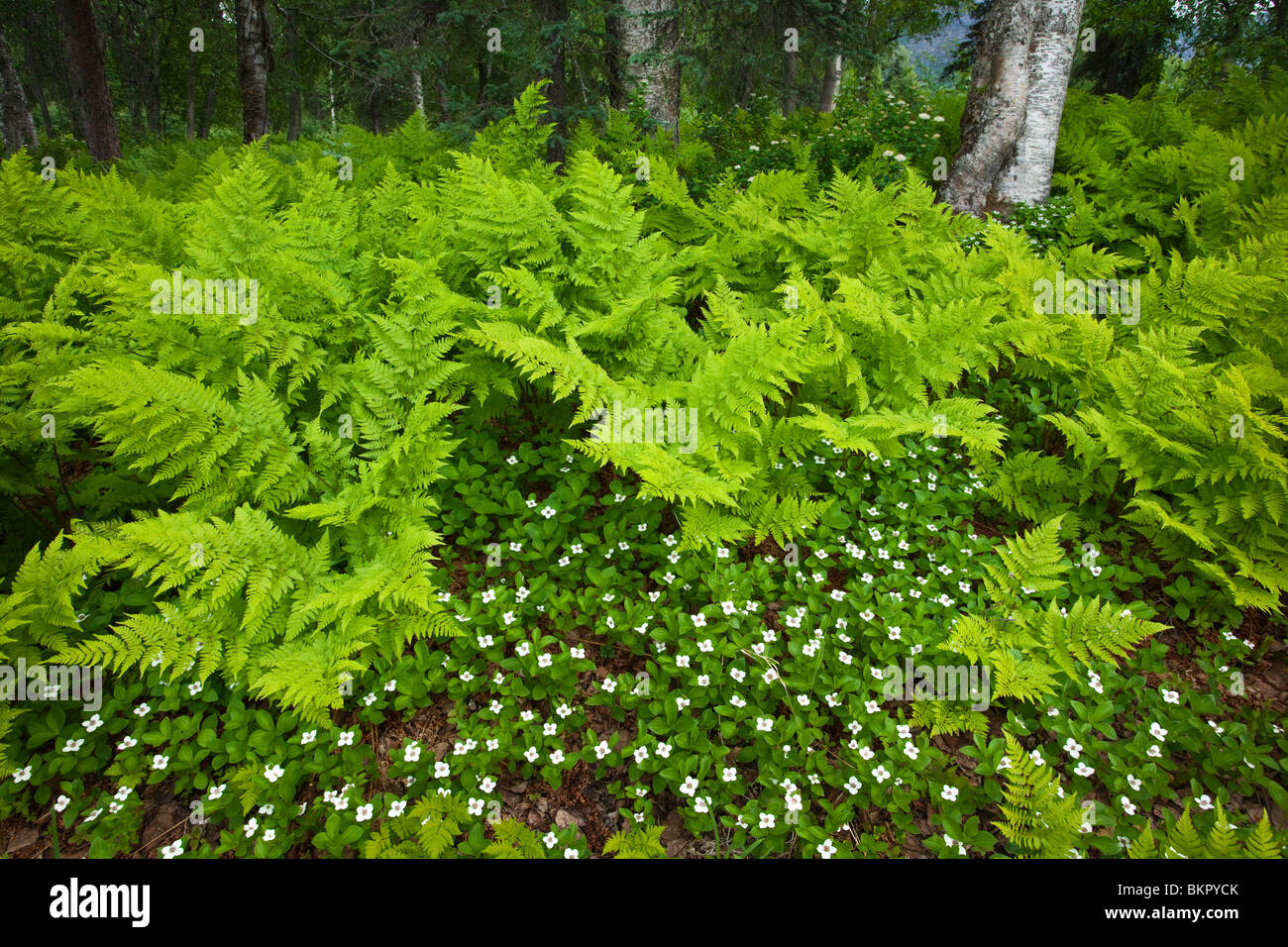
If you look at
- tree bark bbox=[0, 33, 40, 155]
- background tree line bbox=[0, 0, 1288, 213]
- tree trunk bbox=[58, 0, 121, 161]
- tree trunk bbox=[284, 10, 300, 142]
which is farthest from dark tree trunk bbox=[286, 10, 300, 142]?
background tree line bbox=[0, 0, 1288, 213]

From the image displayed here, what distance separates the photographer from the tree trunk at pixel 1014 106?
6.48 m

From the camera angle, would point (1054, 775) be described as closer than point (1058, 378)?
Yes

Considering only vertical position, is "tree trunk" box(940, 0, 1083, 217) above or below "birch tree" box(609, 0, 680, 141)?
below

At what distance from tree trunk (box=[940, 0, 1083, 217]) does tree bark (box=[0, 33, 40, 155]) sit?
15212mm

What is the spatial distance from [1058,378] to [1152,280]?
1.02m

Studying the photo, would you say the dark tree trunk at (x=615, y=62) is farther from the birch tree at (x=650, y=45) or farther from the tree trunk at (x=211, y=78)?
the tree trunk at (x=211, y=78)

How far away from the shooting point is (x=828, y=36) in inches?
293

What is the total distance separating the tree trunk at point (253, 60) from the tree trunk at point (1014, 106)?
28.3ft

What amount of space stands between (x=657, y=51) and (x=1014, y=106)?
12.8 feet

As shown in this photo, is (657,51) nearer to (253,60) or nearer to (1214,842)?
(253,60)

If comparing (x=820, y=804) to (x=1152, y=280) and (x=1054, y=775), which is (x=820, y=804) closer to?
(x=1054, y=775)

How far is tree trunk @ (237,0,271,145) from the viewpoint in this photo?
7.81 meters

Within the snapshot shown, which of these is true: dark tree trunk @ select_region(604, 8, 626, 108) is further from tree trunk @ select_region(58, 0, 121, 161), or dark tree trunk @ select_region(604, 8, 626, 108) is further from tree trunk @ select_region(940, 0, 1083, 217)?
tree trunk @ select_region(58, 0, 121, 161)
